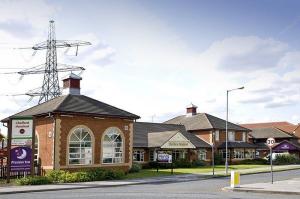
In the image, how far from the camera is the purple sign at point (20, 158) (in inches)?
1129

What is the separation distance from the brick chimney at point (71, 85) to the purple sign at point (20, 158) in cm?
965

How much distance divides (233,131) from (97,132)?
33.5 metres

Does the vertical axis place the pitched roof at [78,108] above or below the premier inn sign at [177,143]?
above

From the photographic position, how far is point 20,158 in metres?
29.0

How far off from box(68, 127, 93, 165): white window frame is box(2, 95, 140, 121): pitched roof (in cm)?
163

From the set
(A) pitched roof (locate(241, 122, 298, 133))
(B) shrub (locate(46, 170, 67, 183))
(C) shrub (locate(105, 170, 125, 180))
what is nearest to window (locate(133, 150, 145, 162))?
(C) shrub (locate(105, 170, 125, 180))

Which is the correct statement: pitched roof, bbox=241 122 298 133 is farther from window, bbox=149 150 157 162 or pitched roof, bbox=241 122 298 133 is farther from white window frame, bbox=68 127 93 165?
white window frame, bbox=68 127 93 165

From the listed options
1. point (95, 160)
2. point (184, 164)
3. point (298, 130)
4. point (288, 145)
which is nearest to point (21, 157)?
point (95, 160)

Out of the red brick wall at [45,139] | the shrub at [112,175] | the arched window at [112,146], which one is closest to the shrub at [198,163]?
the arched window at [112,146]

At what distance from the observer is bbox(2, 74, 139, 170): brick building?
33125 mm

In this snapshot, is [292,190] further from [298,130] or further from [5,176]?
[298,130]

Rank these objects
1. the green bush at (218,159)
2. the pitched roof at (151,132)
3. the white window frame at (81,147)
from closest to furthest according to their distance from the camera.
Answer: the white window frame at (81,147) < the pitched roof at (151,132) < the green bush at (218,159)

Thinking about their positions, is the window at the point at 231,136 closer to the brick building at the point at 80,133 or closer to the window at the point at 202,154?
the window at the point at 202,154

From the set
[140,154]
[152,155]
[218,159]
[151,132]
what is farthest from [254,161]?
[140,154]
